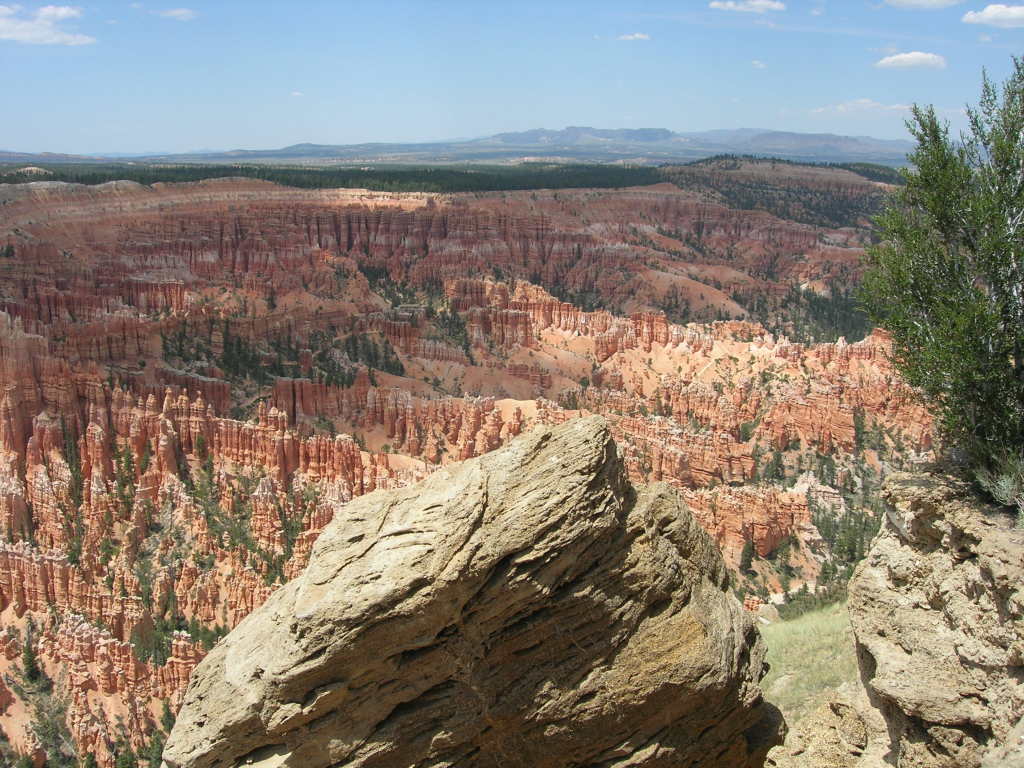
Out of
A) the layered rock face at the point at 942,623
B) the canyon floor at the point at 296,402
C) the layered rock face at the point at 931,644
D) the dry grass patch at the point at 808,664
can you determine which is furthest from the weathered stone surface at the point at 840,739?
the canyon floor at the point at 296,402

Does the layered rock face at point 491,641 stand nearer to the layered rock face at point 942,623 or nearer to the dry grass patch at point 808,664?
the layered rock face at point 942,623

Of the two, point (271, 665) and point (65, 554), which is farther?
point (65, 554)

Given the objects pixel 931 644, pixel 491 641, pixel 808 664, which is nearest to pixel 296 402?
pixel 808 664

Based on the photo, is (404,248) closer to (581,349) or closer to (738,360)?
(581,349)

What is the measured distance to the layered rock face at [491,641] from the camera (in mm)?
8195

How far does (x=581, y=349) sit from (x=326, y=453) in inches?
1124

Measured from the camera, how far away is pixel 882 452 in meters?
40.0

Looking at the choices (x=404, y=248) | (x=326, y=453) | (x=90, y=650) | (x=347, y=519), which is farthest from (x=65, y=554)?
(x=404, y=248)

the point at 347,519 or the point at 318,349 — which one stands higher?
the point at 347,519

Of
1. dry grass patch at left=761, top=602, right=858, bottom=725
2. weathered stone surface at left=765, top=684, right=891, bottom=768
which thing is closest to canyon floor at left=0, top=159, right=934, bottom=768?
weathered stone surface at left=765, top=684, right=891, bottom=768

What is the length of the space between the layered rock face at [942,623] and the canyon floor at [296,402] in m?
2.31

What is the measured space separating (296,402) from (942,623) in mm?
33447

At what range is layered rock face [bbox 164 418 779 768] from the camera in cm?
820

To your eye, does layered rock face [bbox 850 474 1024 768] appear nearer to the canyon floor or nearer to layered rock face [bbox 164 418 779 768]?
layered rock face [bbox 164 418 779 768]
